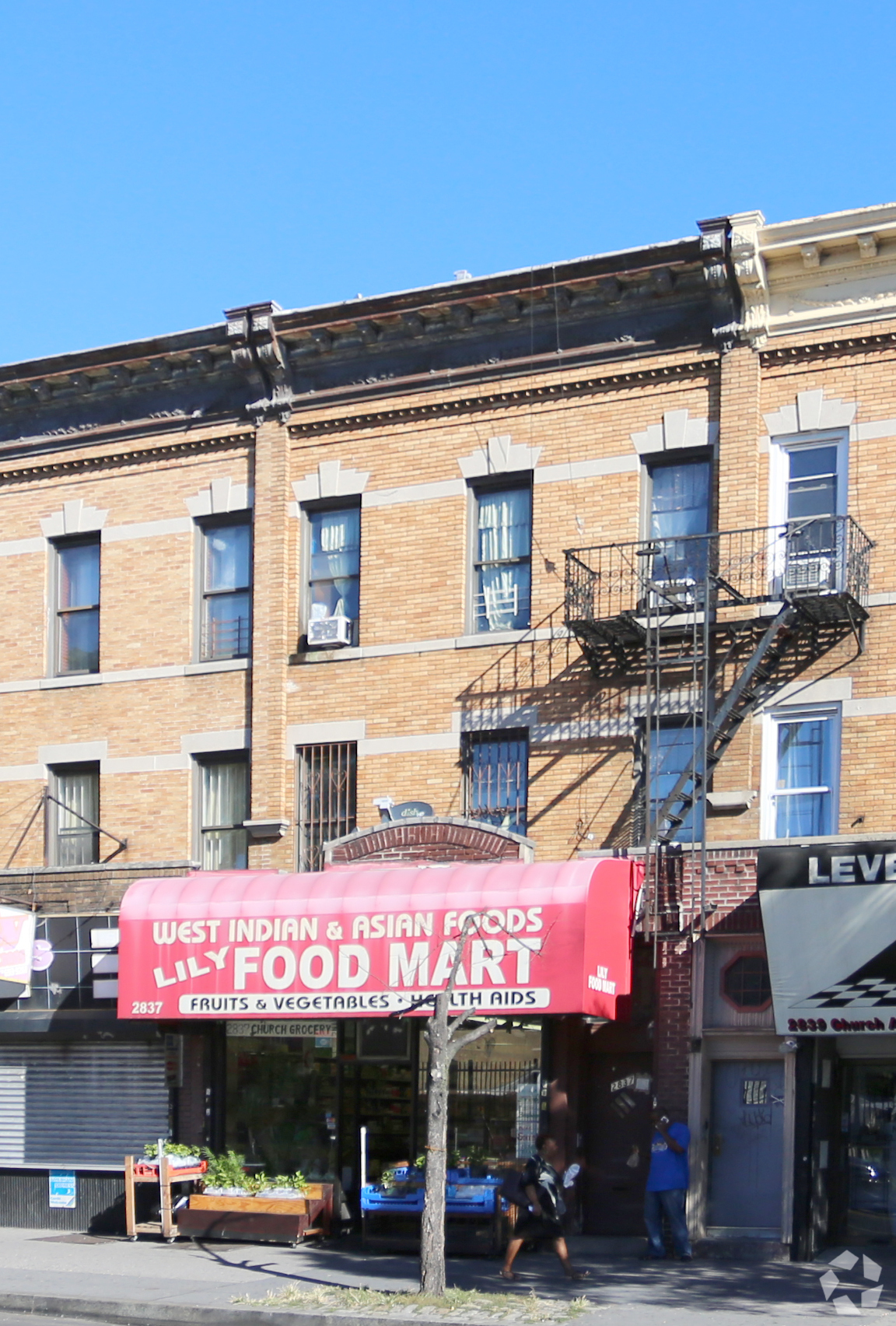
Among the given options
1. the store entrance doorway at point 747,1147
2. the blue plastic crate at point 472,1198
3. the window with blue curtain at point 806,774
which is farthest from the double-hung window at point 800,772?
the blue plastic crate at point 472,1198

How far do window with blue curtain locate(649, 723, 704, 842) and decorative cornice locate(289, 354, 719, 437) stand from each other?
4.18m

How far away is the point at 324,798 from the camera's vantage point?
2178 cm

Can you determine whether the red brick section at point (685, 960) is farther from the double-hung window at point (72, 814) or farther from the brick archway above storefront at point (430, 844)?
the double-hung window at point (72, 814)

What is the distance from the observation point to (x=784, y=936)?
17719mm

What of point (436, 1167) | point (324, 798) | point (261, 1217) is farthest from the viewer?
point (324, 798)

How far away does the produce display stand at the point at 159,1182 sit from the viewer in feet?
65.6

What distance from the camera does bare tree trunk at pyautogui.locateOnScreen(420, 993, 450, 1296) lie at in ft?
50.3

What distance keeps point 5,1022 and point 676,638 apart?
984 centimetres

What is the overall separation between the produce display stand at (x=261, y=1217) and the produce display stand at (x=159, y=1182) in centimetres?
16

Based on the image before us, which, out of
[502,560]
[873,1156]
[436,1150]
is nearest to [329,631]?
[502,560]

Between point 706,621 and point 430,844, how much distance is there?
4224 millimetres

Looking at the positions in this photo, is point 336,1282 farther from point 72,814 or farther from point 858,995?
point 72,814

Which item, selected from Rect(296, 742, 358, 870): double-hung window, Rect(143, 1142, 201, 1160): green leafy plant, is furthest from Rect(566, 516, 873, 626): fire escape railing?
Rect(143, 1142, 201, 1160): green leafy plant

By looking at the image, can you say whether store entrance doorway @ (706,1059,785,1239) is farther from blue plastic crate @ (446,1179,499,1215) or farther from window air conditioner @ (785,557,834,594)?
window air conditioner @ (785,557,834,594)
